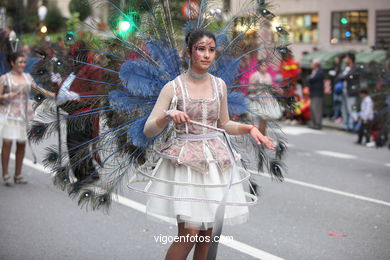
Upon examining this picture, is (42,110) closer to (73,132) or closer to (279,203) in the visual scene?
(73,132)

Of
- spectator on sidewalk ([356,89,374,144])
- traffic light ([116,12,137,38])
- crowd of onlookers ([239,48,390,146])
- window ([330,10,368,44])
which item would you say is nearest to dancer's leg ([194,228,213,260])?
crowd of onlookers ([239,48,390,146])

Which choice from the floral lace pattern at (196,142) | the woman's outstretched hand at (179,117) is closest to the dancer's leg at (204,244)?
the floral lace pattern at (196,142)

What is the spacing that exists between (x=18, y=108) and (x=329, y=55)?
11.9m

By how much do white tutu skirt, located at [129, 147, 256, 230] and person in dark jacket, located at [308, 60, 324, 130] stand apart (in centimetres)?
1151

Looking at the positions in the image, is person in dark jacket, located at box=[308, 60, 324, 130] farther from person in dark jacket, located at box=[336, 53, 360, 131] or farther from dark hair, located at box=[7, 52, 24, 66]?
dark hair, located at box=[7, 52, 24, 66]

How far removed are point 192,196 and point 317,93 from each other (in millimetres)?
11871

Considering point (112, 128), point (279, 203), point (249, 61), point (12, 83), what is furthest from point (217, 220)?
point (12, 83)

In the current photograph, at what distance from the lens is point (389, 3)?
20750mm

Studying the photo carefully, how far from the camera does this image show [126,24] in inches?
167

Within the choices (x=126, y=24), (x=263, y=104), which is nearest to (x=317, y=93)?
(x=263, y=104)

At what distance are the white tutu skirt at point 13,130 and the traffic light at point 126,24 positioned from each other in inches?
149

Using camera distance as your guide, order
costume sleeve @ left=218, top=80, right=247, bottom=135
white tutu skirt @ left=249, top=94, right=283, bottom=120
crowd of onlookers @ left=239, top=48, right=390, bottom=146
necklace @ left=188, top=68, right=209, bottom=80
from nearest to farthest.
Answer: necklace @ left=188, top=68, right=209, bottom=80
costume sleeve @ left=218, top=80, right=247, bottom=135
white tutu skirt @ left=249, top=94, right=283, bottom=120
crowd of onlookers @ left=239, top=48, right=390, bottom=146

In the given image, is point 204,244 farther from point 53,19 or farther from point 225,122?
point 53,19

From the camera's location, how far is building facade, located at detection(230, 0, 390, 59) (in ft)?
69.5
